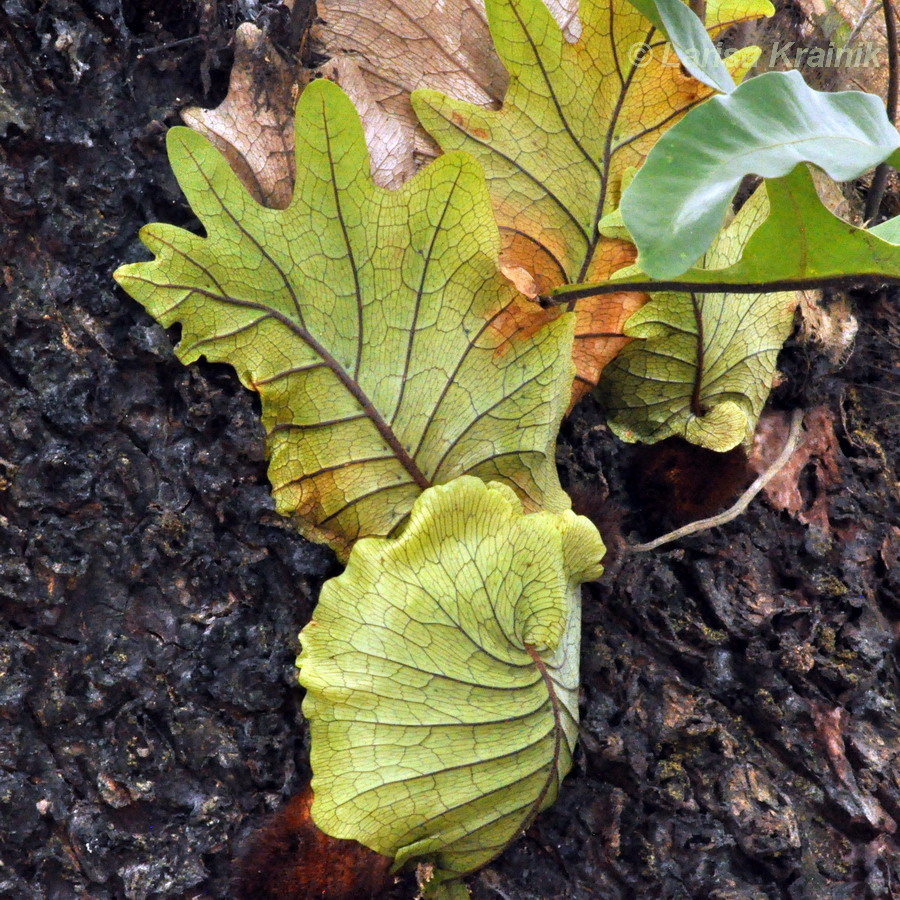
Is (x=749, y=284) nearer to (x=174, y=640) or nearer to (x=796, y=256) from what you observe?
(x=796, y=256)

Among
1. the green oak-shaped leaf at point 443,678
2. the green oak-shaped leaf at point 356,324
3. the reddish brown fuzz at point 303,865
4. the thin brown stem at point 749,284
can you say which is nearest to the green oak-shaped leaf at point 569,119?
the green oak-shaped leaf at point 356,324

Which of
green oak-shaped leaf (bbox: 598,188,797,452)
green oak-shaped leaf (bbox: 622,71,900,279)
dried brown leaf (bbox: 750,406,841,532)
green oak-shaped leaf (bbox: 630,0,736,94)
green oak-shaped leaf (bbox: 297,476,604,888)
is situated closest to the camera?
green oak-shaped leaf (bbox: 622,71,900,279)

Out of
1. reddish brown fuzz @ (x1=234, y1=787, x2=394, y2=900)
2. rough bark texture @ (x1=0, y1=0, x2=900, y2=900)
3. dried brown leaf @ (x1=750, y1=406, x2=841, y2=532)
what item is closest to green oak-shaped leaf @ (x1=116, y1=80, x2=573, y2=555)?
rough bark texture @ (x1=0, y1=0, x2=900, y2=900)

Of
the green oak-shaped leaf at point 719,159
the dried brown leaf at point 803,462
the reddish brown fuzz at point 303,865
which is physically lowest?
the dried brown leaf at point 803,462

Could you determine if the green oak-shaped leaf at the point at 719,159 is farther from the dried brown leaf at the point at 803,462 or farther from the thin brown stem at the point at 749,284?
the dried brown leaf at the point at 803,462

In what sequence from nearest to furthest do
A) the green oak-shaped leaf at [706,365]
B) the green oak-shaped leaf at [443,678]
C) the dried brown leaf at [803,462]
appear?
1. the green oak-shaped leaf at [443,678]
2. the green oak-shaped leaf at [706,365]
3. the dried brown leaf at [803,462]

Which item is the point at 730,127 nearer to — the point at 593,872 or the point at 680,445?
the point at 680,445

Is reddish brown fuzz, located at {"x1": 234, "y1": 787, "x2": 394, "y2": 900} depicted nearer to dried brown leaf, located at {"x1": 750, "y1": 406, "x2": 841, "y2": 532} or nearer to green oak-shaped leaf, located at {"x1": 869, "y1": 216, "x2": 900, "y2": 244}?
dried brown leaf, located at {"x1": 750, "y1": 406, "x2": 841, "y2": 532}

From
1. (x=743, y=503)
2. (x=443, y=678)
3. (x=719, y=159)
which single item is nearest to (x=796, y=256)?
(x=719, y=159)
